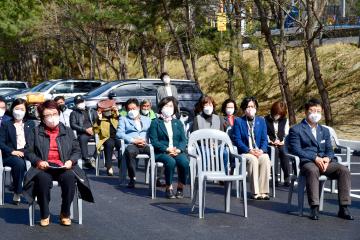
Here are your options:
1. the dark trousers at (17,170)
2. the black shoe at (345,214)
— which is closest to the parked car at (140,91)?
the dark trousers at (17,170)

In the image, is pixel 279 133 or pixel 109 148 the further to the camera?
pixel 109 148

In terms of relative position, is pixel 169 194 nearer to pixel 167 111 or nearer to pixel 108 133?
pixel 167 111

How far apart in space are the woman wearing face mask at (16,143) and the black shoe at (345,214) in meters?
4.26

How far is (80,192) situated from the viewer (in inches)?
374

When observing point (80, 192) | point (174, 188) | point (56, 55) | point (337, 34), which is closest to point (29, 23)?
point (56, 55)

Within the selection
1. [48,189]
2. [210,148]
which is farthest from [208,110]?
[48,189]

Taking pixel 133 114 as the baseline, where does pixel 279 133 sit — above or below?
below

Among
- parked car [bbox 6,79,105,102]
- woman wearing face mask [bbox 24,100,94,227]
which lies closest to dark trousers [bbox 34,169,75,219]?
woman wearing face mask [bbox 24,100,94,227]

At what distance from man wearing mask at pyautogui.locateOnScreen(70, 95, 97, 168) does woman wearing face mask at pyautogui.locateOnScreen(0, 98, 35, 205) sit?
4.39 metres

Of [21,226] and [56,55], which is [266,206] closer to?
[21,226]

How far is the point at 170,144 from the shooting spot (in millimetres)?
11992

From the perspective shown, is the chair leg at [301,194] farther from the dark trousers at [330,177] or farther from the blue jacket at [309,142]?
the blue jacket at [309,142]

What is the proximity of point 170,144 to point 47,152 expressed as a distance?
278cm

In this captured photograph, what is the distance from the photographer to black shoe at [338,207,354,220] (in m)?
9.87
